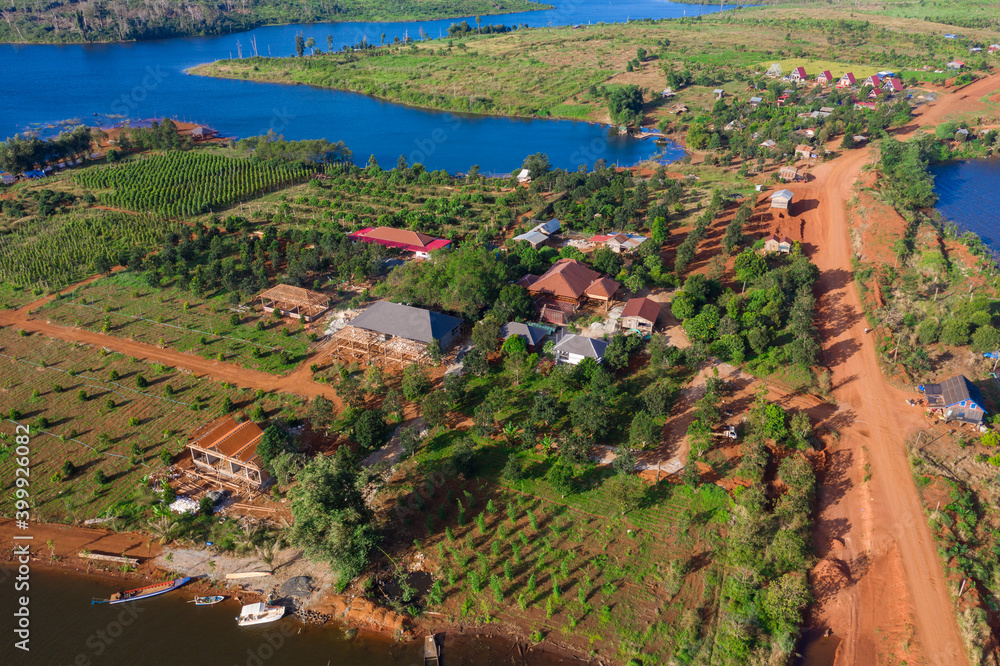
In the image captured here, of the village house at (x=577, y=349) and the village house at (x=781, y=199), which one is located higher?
the village house at (x=781, y=199)

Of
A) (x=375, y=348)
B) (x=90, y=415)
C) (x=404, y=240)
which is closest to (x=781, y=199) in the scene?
(x=404, y=240)

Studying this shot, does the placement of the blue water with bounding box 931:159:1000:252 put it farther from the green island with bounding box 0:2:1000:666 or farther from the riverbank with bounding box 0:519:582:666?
the riverbank with bounding box 0:519:582:666

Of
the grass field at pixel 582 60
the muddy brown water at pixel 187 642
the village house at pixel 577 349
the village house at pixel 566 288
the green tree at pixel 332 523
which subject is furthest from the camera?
the grass field at pixel 582 60

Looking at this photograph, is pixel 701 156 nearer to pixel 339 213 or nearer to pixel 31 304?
pixel 339 213

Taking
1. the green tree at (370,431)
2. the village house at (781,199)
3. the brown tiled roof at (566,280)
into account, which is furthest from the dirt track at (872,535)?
the green tree at (370,431)

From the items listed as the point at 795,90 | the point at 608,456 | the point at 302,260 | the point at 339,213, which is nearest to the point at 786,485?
the point at 608,456

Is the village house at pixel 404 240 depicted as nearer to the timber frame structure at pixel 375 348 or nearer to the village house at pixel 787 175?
the timber frame structure at pixel 375 348
